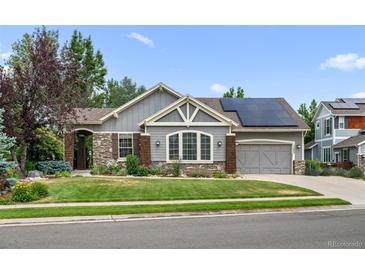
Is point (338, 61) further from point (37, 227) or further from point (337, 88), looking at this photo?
point (37, 227)

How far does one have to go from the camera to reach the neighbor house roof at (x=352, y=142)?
31.8 meters

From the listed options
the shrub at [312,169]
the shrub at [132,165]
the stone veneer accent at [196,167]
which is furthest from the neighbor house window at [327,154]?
the shrub at [132,165]

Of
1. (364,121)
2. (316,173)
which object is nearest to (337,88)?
(364,121)

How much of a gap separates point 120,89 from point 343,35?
41975mm

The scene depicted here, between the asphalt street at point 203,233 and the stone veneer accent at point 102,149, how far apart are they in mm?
14901

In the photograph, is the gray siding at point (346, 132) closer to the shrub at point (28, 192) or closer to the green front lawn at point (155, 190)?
the green front lawn at point (155, 190)

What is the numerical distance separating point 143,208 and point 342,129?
2967cm

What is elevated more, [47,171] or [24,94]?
[24,94]

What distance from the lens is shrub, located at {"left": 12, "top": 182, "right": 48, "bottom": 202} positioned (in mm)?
13377

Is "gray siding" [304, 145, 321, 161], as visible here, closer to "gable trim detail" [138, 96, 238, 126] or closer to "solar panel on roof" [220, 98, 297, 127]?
"solar panel on roof" [220, 98, 297, 127]

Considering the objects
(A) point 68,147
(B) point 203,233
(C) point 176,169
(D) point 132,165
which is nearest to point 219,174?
(C) point 176,169

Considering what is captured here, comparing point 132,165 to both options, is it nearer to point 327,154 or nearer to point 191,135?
point 191,135

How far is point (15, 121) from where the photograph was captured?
63.4 ft

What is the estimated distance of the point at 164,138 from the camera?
23531 millimetres
